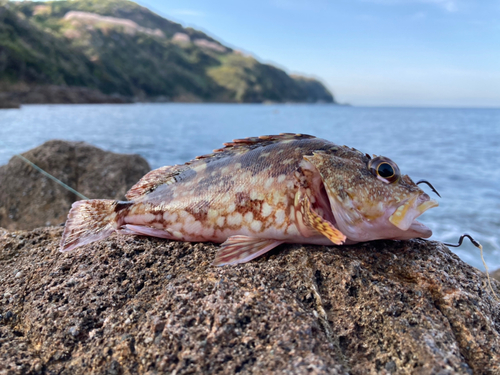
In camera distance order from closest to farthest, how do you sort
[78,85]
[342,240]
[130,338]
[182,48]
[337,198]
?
1. [130,338]
2. [342,240]
3. [337,198]
4. [78,85]
5. [182,48]

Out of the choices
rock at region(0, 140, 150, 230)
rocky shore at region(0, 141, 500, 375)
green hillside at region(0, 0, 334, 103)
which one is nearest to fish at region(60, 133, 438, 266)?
rocky shore at region(0, 141, 500, 375)

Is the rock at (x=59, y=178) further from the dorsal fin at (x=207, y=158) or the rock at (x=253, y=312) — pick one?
the rock at (x=253, y=312)

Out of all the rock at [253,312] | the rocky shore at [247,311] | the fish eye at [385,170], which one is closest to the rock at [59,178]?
the rocky shore at [247,311]

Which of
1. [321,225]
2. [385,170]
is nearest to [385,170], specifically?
[385,170]

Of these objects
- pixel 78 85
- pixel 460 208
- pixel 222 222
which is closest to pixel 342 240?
pixel 222 222

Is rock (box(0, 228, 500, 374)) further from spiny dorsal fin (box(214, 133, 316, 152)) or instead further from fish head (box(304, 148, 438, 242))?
spiny dorsal fin (box(214, 133, 316, 152))

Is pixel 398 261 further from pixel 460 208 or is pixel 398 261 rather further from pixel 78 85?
pixel 78 85
